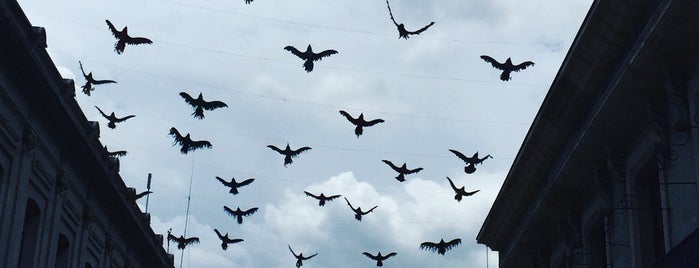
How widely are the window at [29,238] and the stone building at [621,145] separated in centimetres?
1465

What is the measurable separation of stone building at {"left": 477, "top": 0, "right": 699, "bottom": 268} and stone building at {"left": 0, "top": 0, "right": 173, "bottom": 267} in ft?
45.8

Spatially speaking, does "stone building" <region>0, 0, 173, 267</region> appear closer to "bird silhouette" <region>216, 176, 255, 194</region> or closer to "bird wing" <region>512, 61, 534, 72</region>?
"bird silhouette" <region>216, 176, 255, 194</region>

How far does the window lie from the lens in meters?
38.2

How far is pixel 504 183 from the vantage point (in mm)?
40844

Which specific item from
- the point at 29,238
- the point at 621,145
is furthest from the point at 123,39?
the point at 621,145

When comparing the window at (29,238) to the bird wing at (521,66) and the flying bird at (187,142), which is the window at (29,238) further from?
the bird wing at (521,66)

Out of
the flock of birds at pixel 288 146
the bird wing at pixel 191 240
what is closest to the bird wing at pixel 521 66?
the flock of birds at pixel 288 146

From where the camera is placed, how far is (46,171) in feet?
127

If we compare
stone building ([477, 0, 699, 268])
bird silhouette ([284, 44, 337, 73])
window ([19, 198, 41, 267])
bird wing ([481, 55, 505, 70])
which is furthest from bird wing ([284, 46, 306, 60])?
window ([19, 198, 41, 267])

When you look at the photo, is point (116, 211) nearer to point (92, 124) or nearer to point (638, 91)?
point (92, 124)

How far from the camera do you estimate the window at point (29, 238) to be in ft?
125

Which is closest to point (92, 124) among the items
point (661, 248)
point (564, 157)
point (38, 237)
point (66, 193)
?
point (66, 193)

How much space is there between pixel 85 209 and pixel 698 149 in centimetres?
2469

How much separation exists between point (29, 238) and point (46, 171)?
211cm
